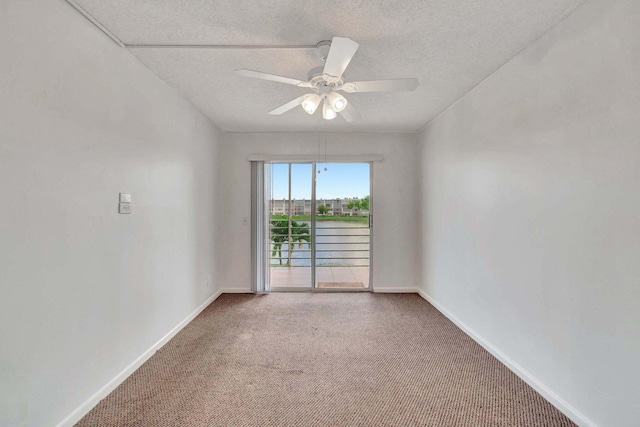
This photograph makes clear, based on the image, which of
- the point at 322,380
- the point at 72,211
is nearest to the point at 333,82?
the point at 72,211

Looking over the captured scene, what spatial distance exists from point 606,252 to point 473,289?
4.55 ft

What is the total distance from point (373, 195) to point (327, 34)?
105 inches

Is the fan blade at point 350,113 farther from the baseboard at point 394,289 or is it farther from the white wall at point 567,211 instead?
the baseboard at point 394,289

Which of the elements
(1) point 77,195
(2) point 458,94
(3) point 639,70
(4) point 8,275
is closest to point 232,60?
(1) point 77,195

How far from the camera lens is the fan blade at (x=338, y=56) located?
150cm

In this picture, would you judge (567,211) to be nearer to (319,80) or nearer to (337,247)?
(319,80)

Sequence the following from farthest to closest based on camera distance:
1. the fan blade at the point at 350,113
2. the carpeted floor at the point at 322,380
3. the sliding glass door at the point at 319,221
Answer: the sliding glass door at the point at 319,221 → the fan blade at the point at 350,113 → the carpeted floor at the point at 322,380

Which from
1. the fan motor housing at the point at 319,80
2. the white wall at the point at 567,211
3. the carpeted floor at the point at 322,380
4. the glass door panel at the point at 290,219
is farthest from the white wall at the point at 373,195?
the fan motor housing at the point at 319,80

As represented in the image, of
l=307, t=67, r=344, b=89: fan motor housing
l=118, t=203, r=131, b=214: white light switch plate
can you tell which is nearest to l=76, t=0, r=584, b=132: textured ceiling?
l=307, t=67, r=344, b=89: fan motor housing

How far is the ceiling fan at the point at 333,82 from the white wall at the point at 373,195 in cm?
197

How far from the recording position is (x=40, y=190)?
146cm

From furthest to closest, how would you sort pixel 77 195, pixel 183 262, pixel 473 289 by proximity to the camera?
pixel 183 262
pixel 473 289
pixel 77 195

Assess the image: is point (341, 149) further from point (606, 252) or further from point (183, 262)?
point (606, 252)

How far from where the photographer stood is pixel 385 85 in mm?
1867
